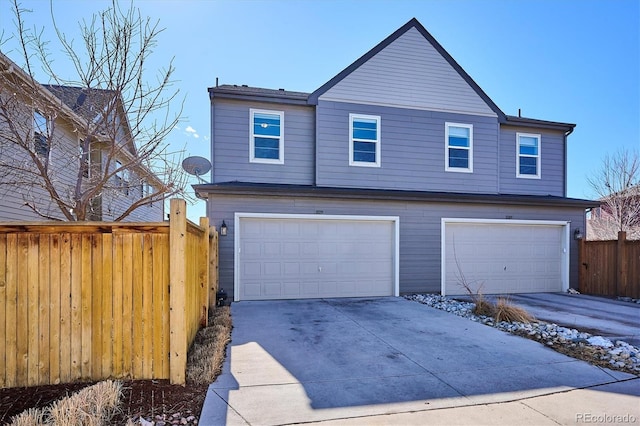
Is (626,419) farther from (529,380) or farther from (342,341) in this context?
(342,341)

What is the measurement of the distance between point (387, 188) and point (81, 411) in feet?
27.5

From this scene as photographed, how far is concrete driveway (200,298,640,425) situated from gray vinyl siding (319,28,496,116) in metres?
6.73

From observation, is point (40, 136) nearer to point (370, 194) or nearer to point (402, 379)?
point (370, 194)

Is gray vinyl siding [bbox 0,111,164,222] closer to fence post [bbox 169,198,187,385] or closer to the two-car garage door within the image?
fence post [bbox 169,198,187,385]

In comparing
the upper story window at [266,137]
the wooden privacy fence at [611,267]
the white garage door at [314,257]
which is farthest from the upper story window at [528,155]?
the upper story window at [266,137]

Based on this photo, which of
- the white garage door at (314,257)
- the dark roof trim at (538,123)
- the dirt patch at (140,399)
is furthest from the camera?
the dark roof trim at (538,123)

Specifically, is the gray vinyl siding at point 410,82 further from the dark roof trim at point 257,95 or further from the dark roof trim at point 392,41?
the dark roof trim at point 257,95

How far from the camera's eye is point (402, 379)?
148 inches

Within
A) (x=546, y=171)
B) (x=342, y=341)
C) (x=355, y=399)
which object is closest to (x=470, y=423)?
(x=355, y=399)

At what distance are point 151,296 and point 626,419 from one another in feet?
15.5

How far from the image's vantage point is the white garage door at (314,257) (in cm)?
849

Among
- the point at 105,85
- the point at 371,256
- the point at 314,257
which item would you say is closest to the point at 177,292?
the point at 105,85

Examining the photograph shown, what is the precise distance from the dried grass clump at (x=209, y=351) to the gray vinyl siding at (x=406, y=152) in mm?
4847

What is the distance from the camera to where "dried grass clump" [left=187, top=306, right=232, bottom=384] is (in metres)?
3.69
